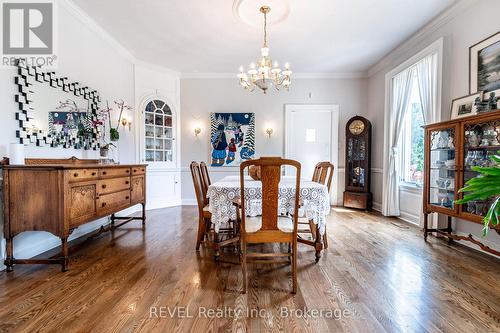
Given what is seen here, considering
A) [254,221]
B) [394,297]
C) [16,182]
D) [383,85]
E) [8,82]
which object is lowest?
[394,297]

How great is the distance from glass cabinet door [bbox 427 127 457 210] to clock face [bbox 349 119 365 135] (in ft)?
6.58

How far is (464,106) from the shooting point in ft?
9.76

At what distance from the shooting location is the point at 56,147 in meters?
2.92

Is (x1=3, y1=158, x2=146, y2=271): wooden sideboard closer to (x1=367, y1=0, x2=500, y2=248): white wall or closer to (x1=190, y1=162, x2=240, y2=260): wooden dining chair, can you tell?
(x1=190, y1=162, x2=240, y2=260): wooden dining chair

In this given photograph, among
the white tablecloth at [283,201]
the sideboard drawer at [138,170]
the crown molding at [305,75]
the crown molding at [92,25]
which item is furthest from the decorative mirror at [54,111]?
the crown molding at [305,75]

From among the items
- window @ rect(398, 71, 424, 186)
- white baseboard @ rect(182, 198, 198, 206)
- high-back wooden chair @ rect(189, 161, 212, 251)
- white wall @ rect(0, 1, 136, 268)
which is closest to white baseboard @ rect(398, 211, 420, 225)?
window @ rect(398, 71, 424, 186)

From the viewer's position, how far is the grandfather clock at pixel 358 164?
198 inches

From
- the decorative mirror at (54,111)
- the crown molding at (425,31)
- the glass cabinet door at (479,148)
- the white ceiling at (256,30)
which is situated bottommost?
the glass cabinet door at (479,148)

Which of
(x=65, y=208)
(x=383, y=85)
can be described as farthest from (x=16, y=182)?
(x=383, y=85)

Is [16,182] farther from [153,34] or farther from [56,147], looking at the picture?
[153,34]

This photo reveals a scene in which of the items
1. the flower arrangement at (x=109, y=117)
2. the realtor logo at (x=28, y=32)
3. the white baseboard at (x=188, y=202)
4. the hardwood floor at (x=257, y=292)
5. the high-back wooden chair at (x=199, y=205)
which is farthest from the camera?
the white baseboard at (x=188, y=202)

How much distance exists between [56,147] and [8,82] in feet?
2.66

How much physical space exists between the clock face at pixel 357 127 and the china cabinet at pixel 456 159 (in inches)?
77.1

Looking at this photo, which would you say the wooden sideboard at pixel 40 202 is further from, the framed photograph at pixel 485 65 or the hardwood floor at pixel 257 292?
the framed photograph at pixel 485 65
